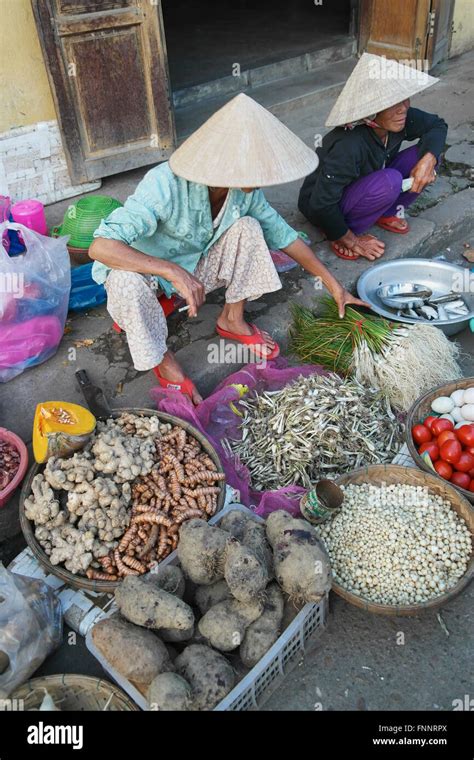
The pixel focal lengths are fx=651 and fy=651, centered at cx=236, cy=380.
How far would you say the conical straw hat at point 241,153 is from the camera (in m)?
2.42

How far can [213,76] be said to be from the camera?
5.86 metres

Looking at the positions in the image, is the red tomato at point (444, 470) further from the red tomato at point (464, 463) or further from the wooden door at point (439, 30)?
the wooden door at point (439, 30)

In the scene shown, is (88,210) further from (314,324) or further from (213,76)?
(213,76)

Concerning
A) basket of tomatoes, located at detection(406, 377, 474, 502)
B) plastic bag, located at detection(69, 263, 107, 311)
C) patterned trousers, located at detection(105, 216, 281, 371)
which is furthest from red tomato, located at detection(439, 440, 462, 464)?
plastic bag, located at detection(69, 263, 107, 311)

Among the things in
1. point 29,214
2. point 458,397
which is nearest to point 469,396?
point 458,397

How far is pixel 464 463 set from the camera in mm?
2529

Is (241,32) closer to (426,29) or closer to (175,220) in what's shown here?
(426,29)

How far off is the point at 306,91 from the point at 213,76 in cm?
88

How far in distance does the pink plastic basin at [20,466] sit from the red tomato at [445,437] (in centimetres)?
161

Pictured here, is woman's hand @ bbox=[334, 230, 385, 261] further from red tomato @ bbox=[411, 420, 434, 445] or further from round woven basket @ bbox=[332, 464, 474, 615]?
round woven basket @ bbox=[332, 464, 474, 615]

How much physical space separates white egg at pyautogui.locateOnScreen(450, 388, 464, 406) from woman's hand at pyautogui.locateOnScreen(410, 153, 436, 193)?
1469 mm

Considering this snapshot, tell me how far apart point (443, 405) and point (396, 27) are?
4.66 metres

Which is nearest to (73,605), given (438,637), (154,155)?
(438,637)

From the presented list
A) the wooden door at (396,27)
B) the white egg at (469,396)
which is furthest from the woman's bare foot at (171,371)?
the wooden door at (396,27)
